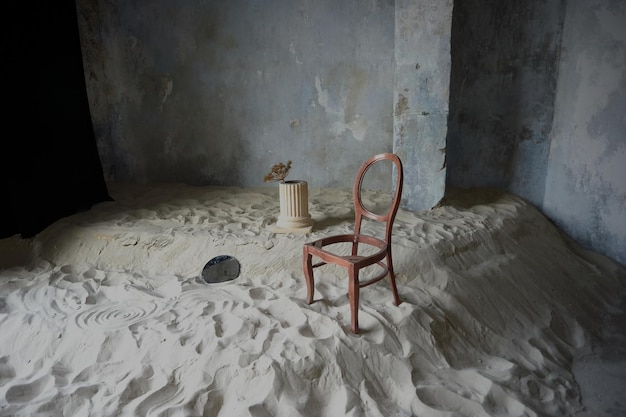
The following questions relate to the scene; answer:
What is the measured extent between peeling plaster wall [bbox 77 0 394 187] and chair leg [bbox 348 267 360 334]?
283 centimetres

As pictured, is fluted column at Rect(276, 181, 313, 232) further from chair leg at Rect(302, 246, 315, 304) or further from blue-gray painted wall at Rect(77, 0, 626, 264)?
blue-gray painted wall at Rect(77, 0, 626, 264)

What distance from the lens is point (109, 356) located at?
245cm

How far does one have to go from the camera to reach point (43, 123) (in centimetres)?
393

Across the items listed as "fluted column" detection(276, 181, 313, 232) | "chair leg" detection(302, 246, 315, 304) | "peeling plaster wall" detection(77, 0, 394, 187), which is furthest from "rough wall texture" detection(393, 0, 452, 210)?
"chair leg" detection(302, 246, 315, 304)

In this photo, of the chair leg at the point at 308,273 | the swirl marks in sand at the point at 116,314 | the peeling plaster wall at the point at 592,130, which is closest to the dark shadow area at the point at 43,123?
the swirl marks in sand at the point at 116,314

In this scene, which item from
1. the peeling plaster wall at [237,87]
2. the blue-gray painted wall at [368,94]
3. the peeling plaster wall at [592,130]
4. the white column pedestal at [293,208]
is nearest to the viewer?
the white column pedestal at [293,208]

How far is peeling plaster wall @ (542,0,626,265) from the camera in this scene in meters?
3.94

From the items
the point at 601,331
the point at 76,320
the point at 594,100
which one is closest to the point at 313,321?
the point at 76,320

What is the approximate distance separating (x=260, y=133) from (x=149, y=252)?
230cm

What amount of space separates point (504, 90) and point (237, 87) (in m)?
3.17

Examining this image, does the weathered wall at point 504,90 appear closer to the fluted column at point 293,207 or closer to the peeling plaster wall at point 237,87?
the peeling plaster wall at point 237,87

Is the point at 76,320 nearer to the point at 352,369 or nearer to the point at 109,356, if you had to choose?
the point at 109,356

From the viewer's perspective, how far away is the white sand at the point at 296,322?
2.19 meters

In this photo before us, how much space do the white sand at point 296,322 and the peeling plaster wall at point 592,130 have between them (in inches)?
13.3
